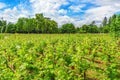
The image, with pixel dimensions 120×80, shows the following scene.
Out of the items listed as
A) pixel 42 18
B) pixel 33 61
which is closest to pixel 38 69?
pixel 33 61

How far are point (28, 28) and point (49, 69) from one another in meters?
65.5

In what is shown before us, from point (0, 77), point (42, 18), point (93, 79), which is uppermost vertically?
point (42, 18)

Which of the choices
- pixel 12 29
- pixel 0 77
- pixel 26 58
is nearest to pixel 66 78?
pixel 0 77

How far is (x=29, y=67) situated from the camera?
10.2m

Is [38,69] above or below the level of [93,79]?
above

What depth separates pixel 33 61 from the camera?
11469 millimetres

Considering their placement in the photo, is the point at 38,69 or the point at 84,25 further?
the point at 84,25

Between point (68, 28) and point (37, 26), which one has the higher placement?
point (37, 26)

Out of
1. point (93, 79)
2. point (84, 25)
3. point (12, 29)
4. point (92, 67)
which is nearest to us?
point (92, 67)

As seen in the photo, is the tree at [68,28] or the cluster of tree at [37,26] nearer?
the cluster of tree at [37,26]

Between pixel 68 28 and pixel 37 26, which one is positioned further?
pixel 68 28

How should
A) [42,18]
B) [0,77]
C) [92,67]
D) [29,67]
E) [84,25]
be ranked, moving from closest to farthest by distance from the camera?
[0,77]
[29,67]
[92,67]
[42,18]
[84,25]

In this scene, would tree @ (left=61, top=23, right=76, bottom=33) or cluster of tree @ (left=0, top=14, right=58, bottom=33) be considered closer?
cluster of tree @ (left=0, top=14, right=58, bottom=33)

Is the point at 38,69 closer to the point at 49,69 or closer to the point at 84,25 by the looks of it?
the point at 49,69
